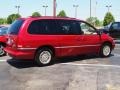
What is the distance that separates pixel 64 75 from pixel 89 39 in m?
3.53

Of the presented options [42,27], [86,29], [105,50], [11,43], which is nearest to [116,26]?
[105,50]

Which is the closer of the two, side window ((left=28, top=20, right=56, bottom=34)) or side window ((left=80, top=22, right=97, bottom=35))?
side window ((left=28, top=20, right=56, bottom=34))

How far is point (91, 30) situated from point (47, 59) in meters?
2.54

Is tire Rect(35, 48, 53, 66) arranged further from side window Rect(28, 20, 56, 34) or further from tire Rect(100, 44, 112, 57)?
tire Rect(100, 44, 112, 57)

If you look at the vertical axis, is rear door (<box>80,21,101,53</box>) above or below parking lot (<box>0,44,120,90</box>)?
above

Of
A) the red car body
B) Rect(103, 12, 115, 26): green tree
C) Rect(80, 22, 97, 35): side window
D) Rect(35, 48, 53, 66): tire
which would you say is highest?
Rect(103, 12, 115, 26): green tree

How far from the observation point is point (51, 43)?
12586mm

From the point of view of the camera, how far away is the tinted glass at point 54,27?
12303 mm

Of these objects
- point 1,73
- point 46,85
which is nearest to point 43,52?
point 1,73

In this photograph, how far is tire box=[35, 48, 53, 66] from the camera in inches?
486

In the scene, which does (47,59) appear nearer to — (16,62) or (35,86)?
(16,62)

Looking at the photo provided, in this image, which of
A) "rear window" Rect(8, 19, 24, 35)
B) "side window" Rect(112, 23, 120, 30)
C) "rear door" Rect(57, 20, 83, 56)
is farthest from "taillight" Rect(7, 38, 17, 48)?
"side window" Rect(112, 23, 120, 30)

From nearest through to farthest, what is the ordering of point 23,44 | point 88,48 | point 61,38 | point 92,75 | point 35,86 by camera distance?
point 35,86 → point 92,75 → point 23,44 → point 61,38 → point 88,48

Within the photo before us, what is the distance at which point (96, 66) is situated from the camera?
1236cm
